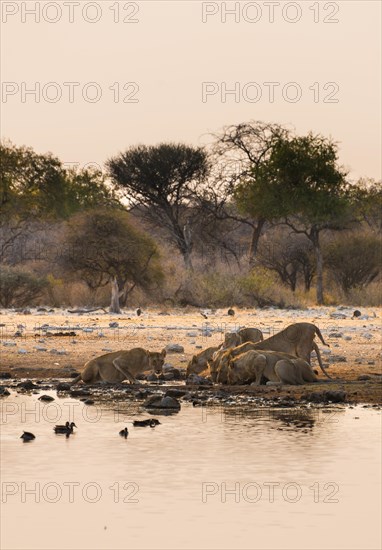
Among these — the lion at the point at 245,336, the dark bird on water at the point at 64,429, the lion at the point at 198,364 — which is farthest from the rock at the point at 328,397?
the dark bird on water at the point at 64,429

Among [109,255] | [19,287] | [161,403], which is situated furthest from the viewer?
[109,255]

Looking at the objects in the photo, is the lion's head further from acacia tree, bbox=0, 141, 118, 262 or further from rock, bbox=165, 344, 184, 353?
acacia tree, bbox=0, 141, 118, 262

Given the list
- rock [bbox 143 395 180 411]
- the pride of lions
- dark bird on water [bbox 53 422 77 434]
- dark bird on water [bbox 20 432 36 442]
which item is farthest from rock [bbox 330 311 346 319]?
dark bird on water [bbox 20 432 36 442]

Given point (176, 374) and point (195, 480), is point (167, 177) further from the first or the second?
point (195, 480)

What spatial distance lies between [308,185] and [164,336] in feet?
73.6

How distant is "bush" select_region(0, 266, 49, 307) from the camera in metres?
39.0

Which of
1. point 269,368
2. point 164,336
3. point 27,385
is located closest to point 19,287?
point 164,336

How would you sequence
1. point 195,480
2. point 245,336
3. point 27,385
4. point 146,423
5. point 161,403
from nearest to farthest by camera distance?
point 195,480 < point 146,423 < point 161,403 < point 27,385 < point 245,336

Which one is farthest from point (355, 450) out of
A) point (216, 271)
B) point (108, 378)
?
point (216, 271)

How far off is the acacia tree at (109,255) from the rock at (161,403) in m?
25.4

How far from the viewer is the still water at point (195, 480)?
8367 mm

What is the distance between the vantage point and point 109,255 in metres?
41.2

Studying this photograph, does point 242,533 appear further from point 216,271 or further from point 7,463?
point 216,271

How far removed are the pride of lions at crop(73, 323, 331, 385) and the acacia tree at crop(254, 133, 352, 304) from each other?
1099 inches
